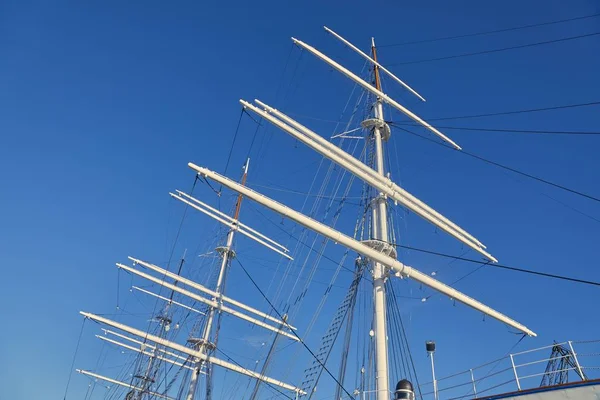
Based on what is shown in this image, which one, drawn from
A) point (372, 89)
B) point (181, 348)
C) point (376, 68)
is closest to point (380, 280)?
point (372, 89)

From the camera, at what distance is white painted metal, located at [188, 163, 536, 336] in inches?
595

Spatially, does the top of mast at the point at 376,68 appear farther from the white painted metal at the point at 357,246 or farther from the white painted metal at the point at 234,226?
the white painted metal at the point at 234,226

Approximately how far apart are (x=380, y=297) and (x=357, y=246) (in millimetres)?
1927

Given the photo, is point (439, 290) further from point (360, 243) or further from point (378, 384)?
point (378, 384)

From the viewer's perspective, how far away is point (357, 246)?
15.3 meters

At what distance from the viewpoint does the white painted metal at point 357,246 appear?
1512 cm

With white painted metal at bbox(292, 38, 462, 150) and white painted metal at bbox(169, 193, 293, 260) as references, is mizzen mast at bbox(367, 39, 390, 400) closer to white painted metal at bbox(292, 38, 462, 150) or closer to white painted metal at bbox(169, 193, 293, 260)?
white painted metal at bbox(292, 38, 462, 150)

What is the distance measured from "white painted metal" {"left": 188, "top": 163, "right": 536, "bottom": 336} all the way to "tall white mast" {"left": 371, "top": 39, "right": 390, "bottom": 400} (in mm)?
753

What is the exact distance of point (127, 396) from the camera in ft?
133

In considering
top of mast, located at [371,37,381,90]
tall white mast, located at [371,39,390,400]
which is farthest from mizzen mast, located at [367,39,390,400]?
top of mast, located at [371,37,381,90]

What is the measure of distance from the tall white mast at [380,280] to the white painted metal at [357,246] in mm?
753

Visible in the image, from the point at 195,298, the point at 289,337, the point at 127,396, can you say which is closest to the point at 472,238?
the point at 289,337

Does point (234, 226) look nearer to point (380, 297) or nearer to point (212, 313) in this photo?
point (212, 313)

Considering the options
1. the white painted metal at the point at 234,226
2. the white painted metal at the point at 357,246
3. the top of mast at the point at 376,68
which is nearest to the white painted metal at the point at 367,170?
the white painted metal at the point at 357,246
